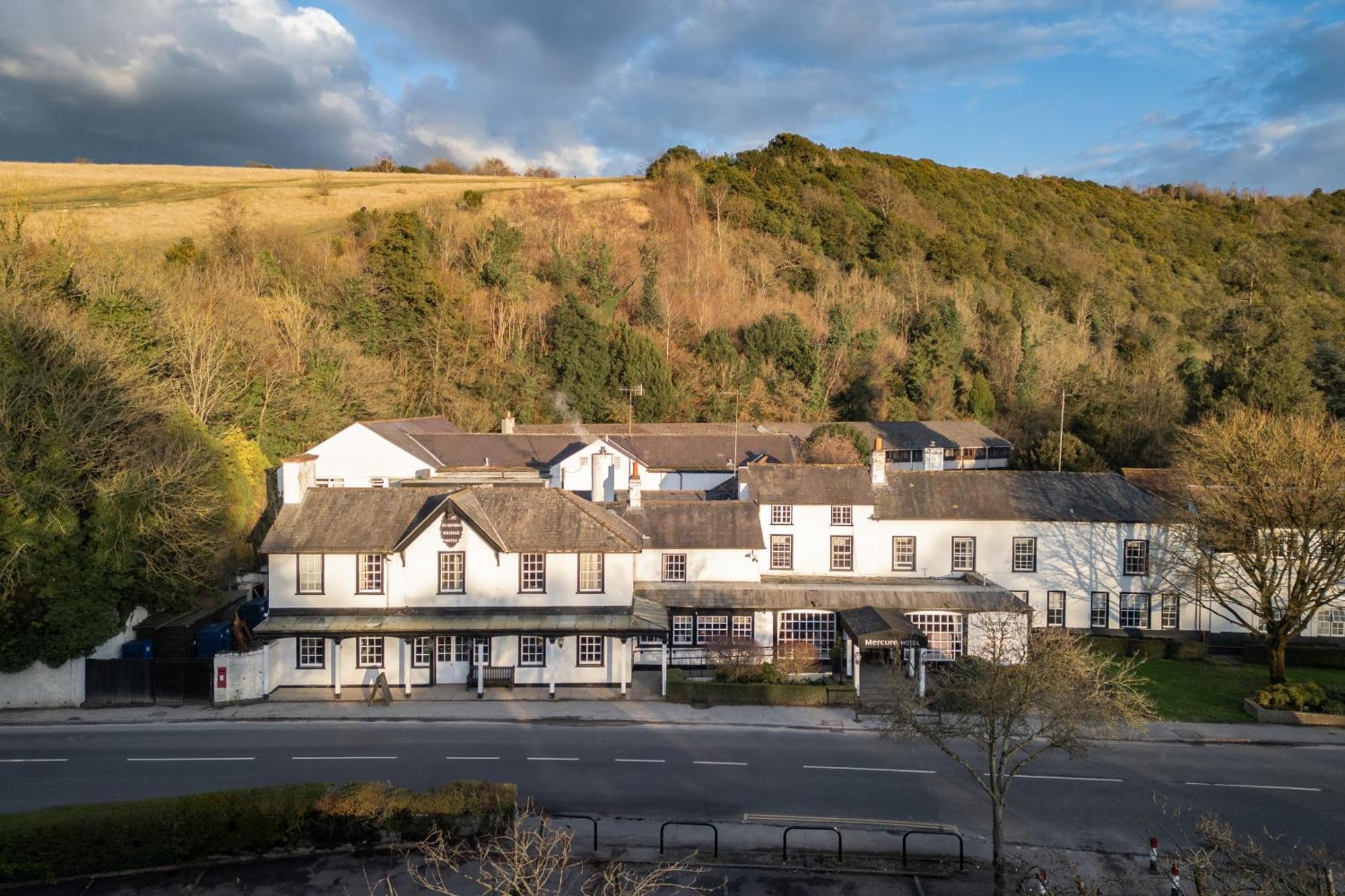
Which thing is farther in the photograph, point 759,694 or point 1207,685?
point 1207,685

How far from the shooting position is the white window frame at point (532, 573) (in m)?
26.0

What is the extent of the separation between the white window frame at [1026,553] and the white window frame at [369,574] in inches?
917

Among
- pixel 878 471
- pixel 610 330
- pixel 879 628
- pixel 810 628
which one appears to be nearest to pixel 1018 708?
pixel 879 628

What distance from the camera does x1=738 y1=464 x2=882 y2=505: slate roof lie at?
102 ft

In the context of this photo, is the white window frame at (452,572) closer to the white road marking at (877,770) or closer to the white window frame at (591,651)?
the white window frame at (591,651)

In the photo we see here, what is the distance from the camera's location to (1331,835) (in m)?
16.3

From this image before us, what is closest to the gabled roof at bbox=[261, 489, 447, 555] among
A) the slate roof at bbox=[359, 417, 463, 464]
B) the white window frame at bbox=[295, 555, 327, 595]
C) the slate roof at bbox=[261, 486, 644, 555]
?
the slate roof at bbox=[261, 486, 644, 555]

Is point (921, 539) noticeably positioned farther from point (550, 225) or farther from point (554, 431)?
point (550, 225)

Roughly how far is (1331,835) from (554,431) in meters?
43.8

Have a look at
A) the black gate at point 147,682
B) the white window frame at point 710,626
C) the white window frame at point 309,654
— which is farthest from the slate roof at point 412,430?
the white window frame at point 710,626

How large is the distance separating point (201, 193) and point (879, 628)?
75.4 meters

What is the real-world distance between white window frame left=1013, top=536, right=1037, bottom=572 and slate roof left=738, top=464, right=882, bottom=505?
369cm

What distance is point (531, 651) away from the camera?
1004 inches

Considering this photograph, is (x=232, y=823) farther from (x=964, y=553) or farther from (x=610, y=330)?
(x=610, y=330)
